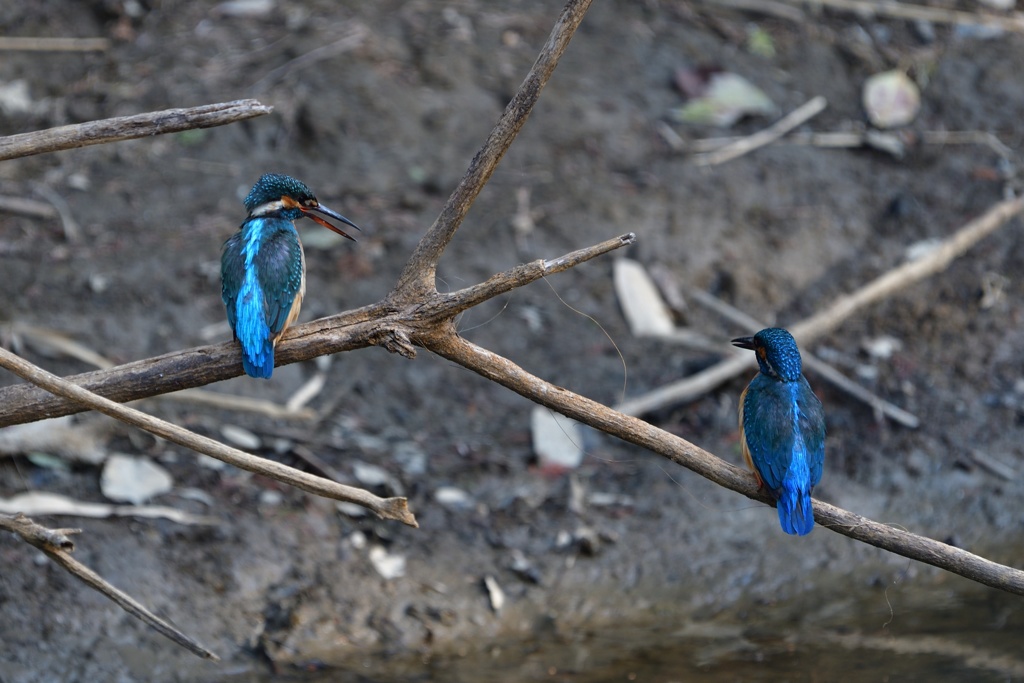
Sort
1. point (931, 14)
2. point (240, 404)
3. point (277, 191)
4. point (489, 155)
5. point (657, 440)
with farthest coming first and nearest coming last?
point (931, 14) < point (240, 404) < point (277, 191) < point (657, 440) < point (489, 155)

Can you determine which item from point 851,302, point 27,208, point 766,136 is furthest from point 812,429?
point 27,208

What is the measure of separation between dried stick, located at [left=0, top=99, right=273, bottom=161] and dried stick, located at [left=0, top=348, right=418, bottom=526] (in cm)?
60

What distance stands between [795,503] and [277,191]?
2.16 meters

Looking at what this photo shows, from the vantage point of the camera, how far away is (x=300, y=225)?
635 centimetres

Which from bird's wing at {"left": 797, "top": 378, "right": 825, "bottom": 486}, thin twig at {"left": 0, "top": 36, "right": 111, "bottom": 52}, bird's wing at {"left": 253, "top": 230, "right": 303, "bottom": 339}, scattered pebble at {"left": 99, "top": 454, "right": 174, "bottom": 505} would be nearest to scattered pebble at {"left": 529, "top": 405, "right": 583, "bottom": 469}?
bird's wing at {"left": 797, "top": 378, "right": 825, "bottom": 486}

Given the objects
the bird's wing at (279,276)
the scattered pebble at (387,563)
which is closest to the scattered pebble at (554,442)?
the scattered pebble at (387,563)

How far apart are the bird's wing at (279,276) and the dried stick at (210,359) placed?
0.60ft

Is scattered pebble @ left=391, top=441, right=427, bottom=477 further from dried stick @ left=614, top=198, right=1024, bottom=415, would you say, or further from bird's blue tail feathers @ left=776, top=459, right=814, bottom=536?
bird's blue tail feathers @ left=776, top=459, right=814, bottom=536

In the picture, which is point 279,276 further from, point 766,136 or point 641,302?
point 766,136

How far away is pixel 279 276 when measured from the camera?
359 centimetres

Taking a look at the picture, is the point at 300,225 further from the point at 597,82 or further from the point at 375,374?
the point at 597,82

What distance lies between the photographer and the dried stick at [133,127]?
2.87 metres

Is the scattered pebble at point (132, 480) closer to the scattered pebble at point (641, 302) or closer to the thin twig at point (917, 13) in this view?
the scattered pebble at point (641, 302)

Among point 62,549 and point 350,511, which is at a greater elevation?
point 62,549
